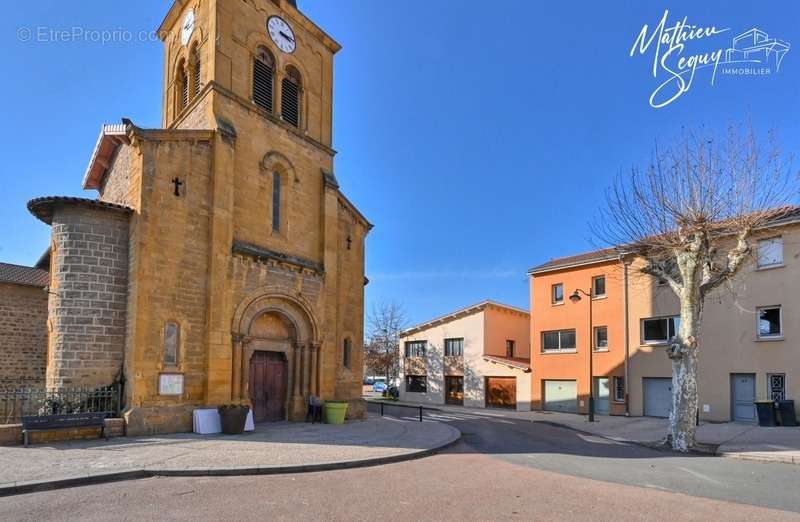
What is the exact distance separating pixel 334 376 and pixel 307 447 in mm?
6810

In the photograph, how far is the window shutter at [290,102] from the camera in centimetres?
2002

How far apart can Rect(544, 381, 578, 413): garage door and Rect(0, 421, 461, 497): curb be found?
702 inches

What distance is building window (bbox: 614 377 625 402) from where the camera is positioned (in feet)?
83.8

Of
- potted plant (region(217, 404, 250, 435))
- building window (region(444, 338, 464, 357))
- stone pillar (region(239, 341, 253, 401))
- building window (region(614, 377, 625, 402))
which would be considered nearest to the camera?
potted plant (region(217, 404, 250, 435))

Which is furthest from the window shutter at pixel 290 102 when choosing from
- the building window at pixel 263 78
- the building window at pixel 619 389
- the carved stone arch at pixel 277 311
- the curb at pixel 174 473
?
the building window at pixel 619 389

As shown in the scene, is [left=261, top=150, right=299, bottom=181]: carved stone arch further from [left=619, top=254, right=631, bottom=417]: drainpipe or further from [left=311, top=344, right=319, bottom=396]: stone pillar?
[left=619, top=254, right=631, bottom=417]: drainpipe

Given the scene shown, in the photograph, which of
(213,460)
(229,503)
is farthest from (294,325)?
(229,503)

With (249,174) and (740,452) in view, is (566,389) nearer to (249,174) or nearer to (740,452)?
(740,452)

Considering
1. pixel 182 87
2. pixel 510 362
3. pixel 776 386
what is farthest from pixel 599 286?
pixel 182 87

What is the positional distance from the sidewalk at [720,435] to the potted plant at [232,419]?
11207 millimetres

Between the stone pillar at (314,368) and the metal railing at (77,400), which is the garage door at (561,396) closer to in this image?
the stone pillar at (314,368)

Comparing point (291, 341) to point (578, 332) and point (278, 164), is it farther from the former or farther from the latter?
point (578, 332)

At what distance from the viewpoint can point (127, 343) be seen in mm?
14703

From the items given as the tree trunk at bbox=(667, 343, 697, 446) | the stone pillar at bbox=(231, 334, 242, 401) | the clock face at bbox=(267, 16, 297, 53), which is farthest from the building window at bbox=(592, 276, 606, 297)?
the stone pillar at bbox=(231, 334, 242, 401)
